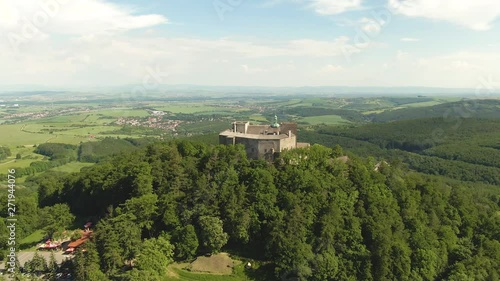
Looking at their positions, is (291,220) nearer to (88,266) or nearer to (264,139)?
(264,139)

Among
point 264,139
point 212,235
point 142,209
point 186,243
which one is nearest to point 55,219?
point 142,209

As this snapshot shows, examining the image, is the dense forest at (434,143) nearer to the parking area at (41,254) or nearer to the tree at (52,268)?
the parking area at (41,254)

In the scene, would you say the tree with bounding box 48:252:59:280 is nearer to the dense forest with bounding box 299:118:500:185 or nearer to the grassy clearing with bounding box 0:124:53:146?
the dense forest with bounding box 299:118:500:185

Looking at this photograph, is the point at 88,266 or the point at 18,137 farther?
the point at 18,137

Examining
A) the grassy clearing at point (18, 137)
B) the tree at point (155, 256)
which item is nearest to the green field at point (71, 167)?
the grassy clearing at point (18, 137)

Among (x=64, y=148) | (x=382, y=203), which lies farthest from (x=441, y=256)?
(x=64, y=148)

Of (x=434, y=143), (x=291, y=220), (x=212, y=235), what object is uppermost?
(x=291, y=220)
